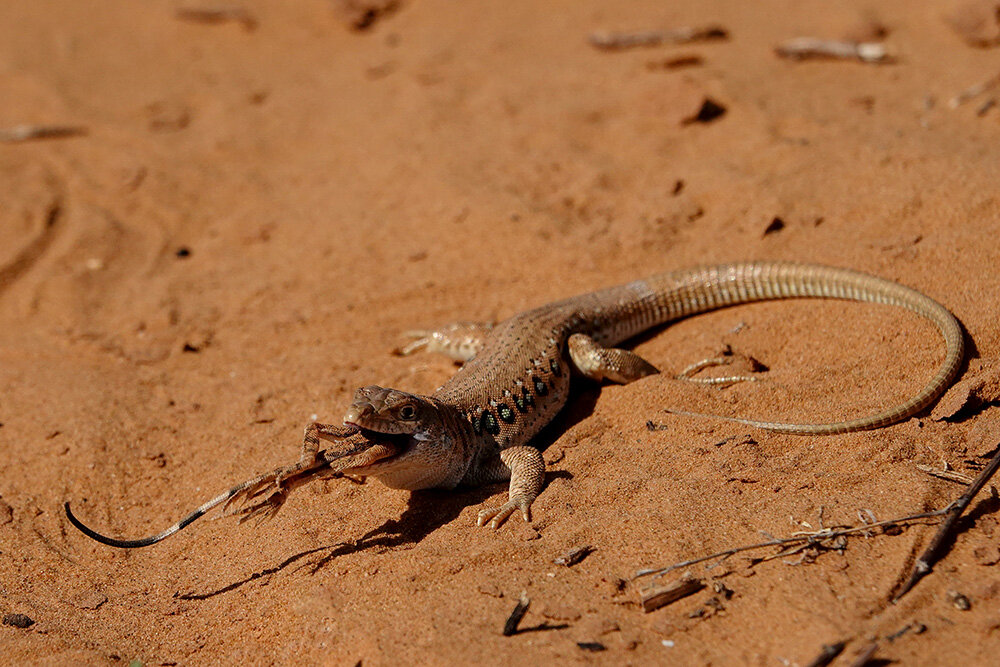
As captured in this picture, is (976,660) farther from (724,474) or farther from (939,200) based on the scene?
(939,200)

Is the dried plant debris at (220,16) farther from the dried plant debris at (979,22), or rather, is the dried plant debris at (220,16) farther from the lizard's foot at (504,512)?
the lizard's foot at (504,512)

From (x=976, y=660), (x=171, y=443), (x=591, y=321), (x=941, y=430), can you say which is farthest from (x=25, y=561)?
(x=941, y=430)

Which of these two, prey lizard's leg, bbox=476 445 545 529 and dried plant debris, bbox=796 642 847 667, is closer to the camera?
dried plant debris, bbox=796 642 847 667

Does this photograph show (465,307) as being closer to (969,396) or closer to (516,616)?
(516,616)

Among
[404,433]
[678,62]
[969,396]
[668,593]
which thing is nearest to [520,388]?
[404,433]

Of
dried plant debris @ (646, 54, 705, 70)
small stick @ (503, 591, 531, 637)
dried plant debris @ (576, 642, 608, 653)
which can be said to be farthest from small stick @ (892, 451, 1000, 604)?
dried plant debris @ (646, 54, 705, 70)

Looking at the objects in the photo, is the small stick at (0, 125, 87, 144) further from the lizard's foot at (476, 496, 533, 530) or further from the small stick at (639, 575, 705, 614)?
the small stick at (639, 575, 705, 614)
